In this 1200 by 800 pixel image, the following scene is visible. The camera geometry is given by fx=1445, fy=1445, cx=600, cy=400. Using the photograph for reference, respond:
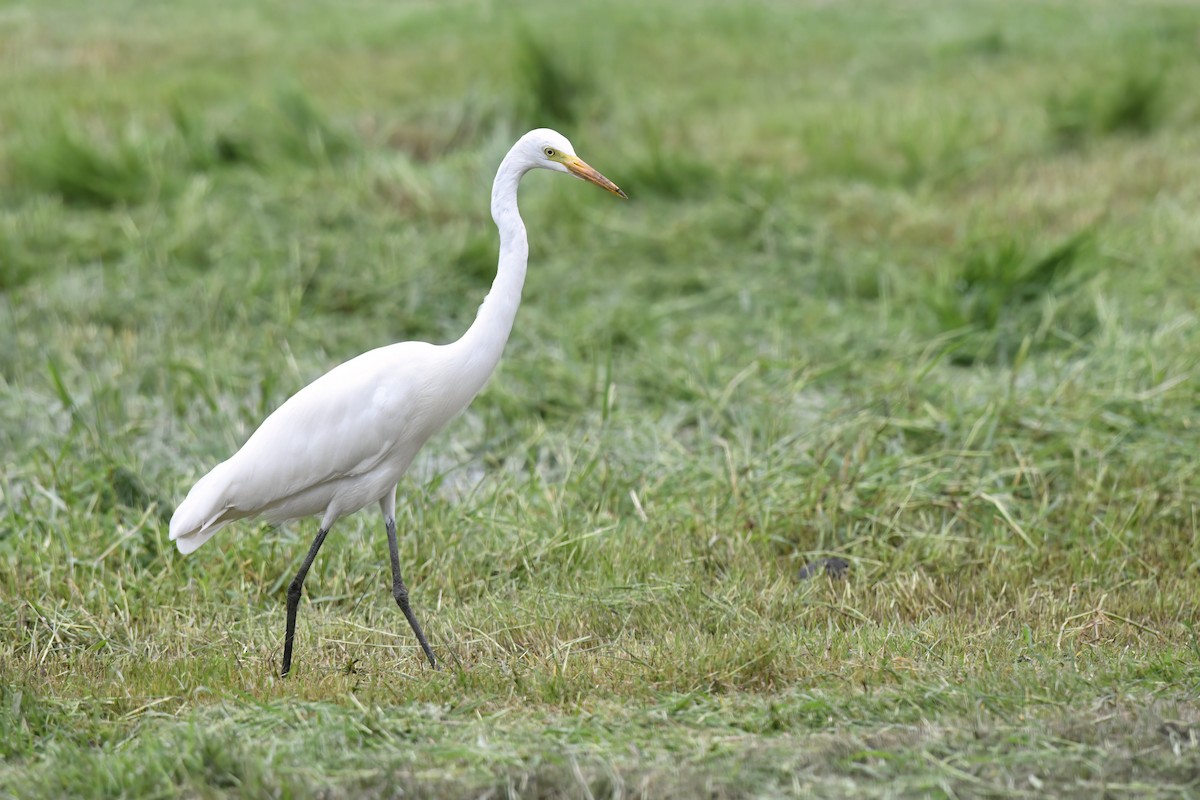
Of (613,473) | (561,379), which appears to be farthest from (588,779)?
(561,379)

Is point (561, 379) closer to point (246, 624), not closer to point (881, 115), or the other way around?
point (246, 624)

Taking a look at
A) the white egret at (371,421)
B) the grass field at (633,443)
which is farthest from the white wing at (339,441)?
the grass field at (633,443)

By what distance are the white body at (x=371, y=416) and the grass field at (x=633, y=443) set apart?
45 cm

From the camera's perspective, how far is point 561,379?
244 inches

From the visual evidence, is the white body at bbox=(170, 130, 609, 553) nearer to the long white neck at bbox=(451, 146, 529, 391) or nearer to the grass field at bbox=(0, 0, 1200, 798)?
the long white neck at bbox=(451, 146, 529, 391)

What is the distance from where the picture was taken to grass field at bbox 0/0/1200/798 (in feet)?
10.9

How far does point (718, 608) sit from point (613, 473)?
113 centimetres

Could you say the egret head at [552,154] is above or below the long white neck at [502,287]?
above

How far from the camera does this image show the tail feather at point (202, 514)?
13.1ft

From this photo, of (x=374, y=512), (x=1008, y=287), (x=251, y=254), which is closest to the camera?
(x=374, y=512)

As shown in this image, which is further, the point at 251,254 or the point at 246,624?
the point at 251,254

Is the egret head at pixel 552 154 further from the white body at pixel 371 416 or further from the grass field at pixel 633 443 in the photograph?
the grass field at pixel 633 443

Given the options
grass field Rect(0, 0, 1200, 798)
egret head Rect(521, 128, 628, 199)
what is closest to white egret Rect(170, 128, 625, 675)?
egret head Rect(521, 128, 628, 199)

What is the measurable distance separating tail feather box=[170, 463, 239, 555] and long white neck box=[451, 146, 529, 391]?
77cm
